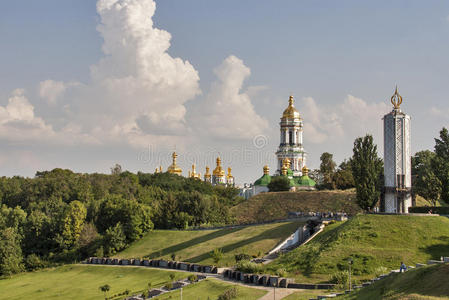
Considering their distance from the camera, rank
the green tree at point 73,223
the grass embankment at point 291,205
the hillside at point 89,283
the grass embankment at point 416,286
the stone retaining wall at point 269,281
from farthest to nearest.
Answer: the grass embankment at point 291,205 < the green tree at point 73,223 < the hillside at point 89,283 < the stone retaining wall at point 269,281 < the grass embankment at point 416,286

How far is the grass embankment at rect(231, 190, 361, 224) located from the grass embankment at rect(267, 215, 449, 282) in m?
34.5

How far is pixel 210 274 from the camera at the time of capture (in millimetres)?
48906

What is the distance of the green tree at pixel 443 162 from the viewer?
55.7 m

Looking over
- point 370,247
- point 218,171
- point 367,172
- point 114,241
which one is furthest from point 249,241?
point 218,171

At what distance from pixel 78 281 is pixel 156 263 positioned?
28.5 ft

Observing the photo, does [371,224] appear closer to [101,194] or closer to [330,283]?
[330,283]

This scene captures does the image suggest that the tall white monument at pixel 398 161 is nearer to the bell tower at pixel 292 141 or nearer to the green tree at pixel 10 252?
the green tree at pixel 10 252

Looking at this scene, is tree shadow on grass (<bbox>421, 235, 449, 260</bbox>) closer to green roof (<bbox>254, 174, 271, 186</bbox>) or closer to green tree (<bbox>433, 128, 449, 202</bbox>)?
green tree (<bbox>433, 128, 449, 202</bbox>)

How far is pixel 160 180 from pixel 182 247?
56552mm

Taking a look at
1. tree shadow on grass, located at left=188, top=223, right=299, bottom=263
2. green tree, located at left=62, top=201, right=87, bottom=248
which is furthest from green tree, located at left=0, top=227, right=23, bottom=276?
tree shadow on grass, located at left=188, top=223, right=299, bottom=263

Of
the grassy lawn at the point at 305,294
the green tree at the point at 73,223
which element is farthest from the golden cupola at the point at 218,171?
the grassy lawn at the point at 305,294

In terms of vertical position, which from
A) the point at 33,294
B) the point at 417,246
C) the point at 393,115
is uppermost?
the point at 393,115

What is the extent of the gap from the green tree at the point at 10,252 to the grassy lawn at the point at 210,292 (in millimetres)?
33766

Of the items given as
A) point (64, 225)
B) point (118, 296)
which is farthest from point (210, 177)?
point (118, 296)
